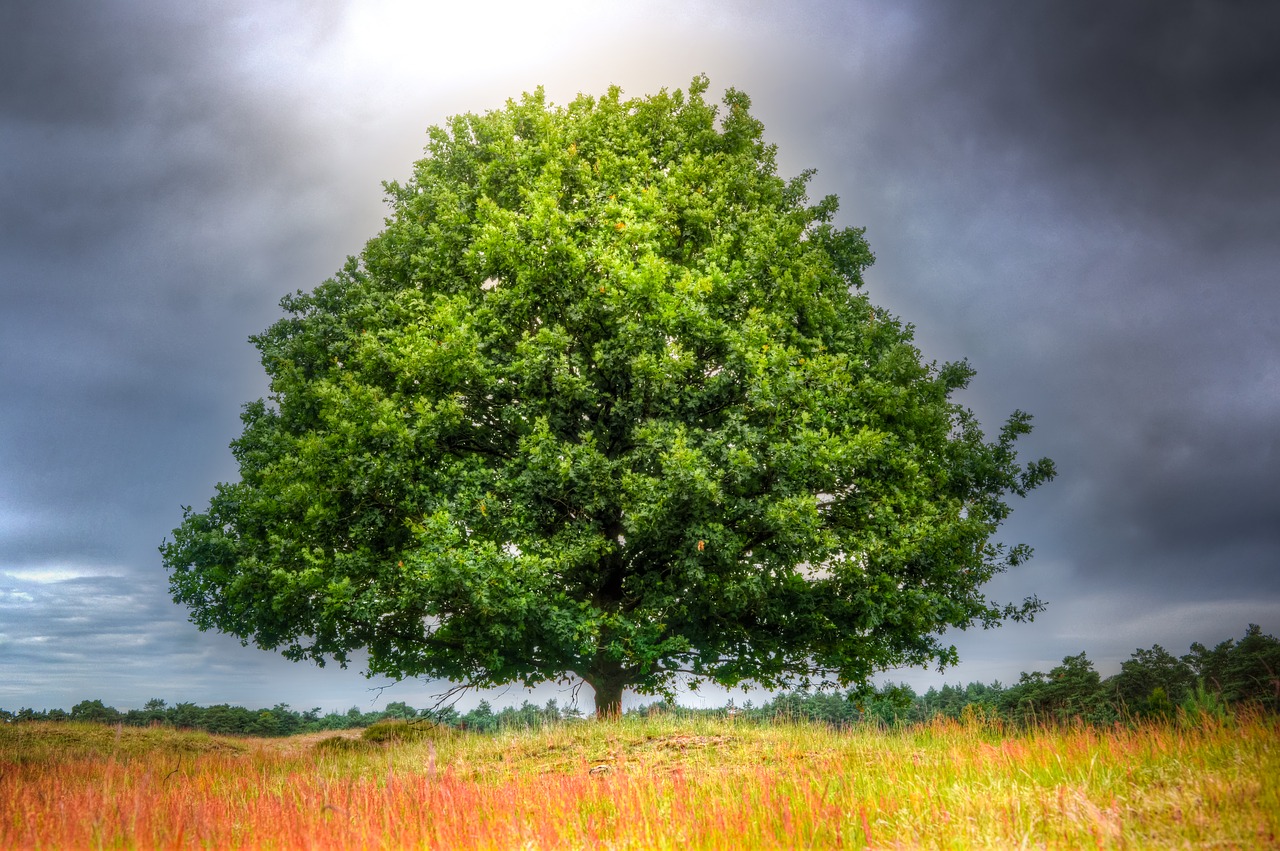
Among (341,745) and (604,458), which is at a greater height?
(604,458)

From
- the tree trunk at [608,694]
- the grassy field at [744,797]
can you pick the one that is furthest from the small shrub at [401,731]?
the grassy field at [744,797]

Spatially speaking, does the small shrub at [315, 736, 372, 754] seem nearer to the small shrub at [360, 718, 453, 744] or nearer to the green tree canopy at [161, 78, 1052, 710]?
the small shrub at [360, 718, 453, 744]

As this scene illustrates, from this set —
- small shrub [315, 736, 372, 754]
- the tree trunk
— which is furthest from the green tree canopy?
small shrub [315, 736, 372, 754]

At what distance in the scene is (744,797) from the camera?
852 cm

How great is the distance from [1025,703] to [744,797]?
17604 mm

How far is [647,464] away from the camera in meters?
15.6

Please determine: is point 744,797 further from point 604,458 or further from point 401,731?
point 401,731

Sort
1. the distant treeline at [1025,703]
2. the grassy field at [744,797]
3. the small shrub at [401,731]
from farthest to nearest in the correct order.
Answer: the small shrub at [401,731]
the distant treeline at [1025,703]
the grassy field at [744,797]

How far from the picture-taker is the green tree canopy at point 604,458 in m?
15.0

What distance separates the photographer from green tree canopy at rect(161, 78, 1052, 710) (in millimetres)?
14953

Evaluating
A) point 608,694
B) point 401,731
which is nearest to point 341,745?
point 401,731

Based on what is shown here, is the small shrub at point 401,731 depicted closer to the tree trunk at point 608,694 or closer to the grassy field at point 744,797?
A: the tree trunk at point 608,694

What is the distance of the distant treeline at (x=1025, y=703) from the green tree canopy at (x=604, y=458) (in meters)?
1.17

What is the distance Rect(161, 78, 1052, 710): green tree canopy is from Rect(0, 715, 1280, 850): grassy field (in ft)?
9.87
